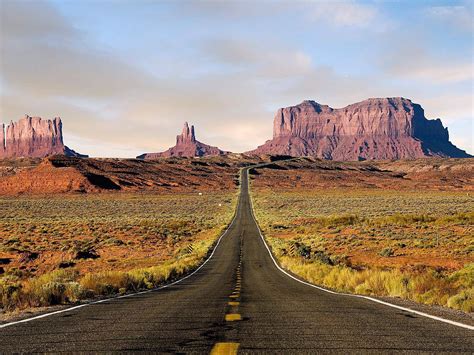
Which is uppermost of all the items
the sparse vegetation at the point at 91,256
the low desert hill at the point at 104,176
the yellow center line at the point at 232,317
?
the low desert hill at the point at 104,176

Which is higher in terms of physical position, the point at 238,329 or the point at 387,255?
the point at 238,329

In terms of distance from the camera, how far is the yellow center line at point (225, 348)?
Answer: 17.1 feet

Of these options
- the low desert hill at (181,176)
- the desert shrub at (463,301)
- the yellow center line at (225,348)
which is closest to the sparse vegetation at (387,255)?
the desert shrub at (463,301)

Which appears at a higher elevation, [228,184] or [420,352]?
[228,184]

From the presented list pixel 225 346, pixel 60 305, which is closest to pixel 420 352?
pixel 225 346

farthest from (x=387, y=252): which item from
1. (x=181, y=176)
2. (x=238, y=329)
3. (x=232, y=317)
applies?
(x=181, y=176)

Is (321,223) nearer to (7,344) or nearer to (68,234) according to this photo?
(68,234)

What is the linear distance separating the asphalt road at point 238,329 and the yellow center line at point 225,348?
0.01 metres

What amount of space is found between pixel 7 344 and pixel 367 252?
28.8 m

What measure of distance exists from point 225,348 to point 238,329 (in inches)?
55.5

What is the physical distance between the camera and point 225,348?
5441 millimetres

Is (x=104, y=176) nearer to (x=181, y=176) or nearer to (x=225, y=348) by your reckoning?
(x=181, y=176)

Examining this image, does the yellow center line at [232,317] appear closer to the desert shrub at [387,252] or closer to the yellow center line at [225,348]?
the yellow center line at [225,348]

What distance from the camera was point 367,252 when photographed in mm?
31625
